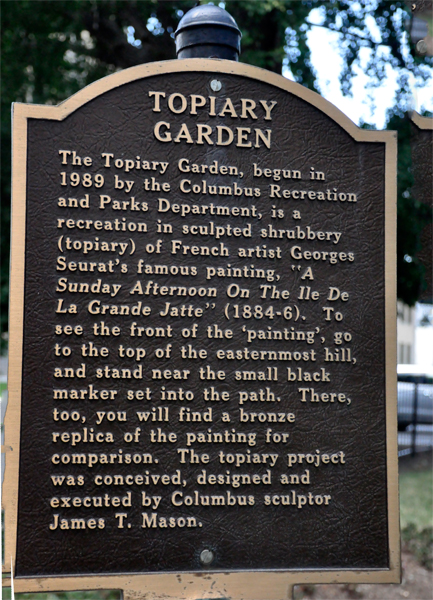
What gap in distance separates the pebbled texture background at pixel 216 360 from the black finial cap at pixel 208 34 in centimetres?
23

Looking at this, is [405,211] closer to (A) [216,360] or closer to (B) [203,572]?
(A) [216,360]

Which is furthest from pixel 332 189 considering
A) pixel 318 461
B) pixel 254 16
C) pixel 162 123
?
pixel 254 16

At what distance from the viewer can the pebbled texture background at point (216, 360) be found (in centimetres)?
267

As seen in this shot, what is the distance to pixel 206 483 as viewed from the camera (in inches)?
108

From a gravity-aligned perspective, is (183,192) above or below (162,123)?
below

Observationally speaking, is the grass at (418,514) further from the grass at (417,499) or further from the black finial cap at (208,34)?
the black finial cap at (208,34)

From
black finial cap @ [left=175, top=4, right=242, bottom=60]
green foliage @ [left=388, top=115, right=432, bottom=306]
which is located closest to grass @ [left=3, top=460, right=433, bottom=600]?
green foliage @ [left=388, top=115, right=432, bottom=306]

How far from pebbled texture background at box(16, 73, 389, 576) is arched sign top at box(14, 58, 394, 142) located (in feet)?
0.11

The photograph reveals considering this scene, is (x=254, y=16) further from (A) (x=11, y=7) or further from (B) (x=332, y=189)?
(B) (x=332, y=189)

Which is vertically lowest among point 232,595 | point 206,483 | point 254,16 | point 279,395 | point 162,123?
point 232,595

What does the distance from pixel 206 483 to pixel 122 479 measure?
15.0 inches

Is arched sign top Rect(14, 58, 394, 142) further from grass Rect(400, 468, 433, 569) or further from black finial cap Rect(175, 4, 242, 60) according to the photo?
grass Rect(400, 468, 433, 569)

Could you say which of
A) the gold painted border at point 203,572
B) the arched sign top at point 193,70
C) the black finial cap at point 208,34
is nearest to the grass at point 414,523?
the gold painted border at point 203,572

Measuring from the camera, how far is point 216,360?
2.81m
